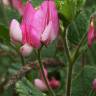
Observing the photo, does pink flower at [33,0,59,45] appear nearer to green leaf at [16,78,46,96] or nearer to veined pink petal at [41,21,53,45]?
veined pink petal at [41,21,53,45]

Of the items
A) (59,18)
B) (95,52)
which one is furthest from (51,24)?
(95,52)

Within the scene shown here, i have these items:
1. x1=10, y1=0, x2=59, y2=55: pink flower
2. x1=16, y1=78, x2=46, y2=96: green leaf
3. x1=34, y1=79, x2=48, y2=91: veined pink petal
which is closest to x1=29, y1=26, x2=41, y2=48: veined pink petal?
x1=10, y1=0, x2=59, y2=55: pink flower

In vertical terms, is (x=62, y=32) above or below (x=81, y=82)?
above

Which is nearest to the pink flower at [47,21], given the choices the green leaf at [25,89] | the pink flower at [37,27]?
the pink flower at [37,27]

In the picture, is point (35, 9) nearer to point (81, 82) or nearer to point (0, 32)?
point (0, 32)

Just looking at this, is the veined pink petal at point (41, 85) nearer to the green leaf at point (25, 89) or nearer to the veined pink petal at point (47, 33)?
the green leaf at point (25, 89)

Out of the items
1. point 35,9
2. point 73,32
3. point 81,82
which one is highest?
point 35,9

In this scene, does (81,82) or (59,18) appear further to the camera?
(81,82)

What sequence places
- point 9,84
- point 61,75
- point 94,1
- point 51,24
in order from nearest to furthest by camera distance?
point 51,24 → point 9,84 → point 61,75 → point 94,1
